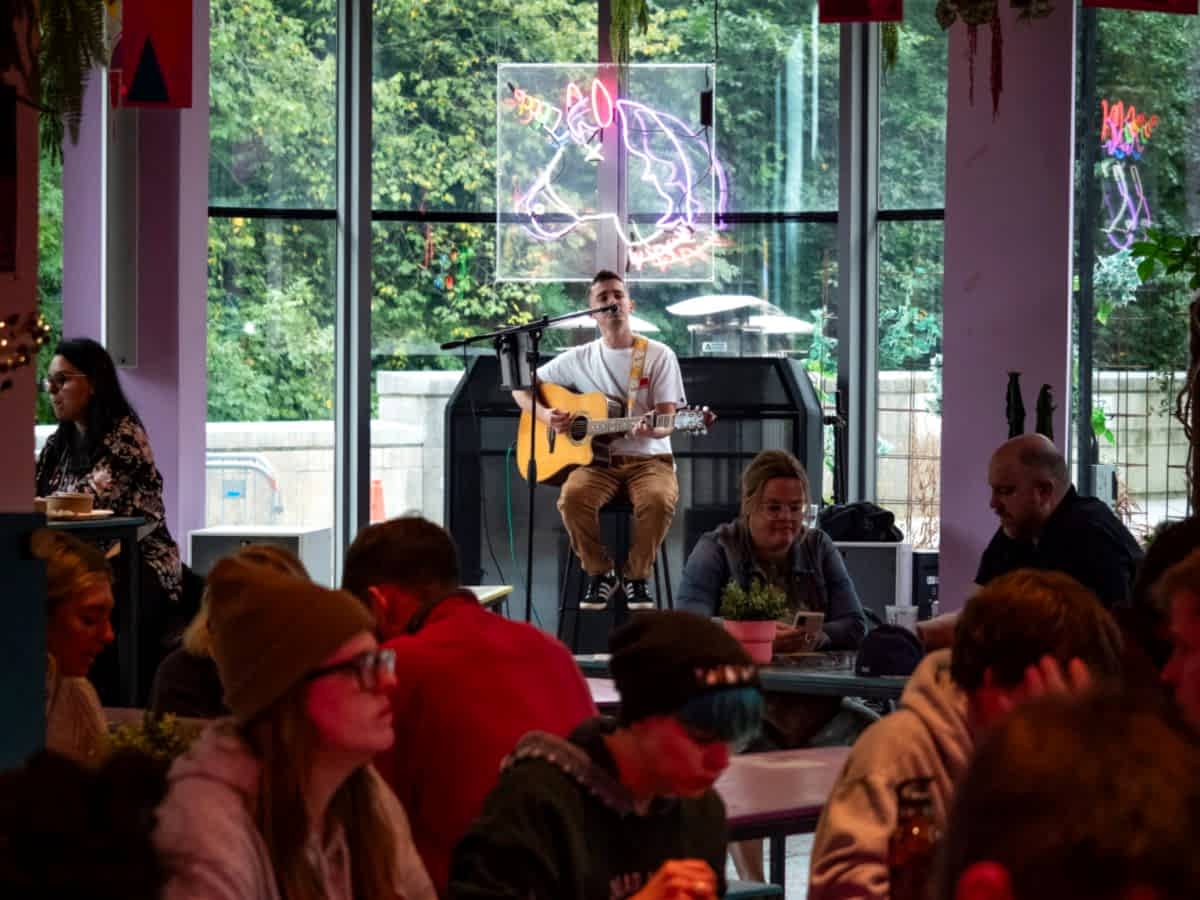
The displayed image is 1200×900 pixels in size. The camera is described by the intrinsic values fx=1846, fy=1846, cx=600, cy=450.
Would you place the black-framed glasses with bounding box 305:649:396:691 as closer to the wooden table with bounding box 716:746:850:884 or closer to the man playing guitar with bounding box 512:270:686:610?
the wooden table with bounding box 716:746:850:884

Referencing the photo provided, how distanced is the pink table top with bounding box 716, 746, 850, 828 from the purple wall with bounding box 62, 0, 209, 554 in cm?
582

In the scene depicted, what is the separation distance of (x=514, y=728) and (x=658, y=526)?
5918 millimetres

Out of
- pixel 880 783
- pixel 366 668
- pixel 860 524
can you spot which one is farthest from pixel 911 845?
pixel 860 524

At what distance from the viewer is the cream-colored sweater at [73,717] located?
10.7 feet

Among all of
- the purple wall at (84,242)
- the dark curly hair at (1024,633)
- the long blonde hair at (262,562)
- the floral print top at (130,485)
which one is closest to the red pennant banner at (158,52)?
the floral print top at (130,485)

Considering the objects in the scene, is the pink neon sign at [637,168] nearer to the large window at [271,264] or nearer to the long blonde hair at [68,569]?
the large window at [271,264]

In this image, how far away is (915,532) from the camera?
10.0 meters

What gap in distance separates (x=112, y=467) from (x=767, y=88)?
5.01 m

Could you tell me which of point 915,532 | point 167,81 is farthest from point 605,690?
point 915,532

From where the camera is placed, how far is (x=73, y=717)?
3.33 meters

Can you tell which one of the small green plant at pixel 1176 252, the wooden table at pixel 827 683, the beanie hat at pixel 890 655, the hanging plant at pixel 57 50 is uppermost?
the hanging plant at pixel 57 50

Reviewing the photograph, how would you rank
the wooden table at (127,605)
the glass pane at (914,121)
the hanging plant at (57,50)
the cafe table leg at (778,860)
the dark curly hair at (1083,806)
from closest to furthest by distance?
the dark curly hair at (1083,806), the hanging plant at (57,50), the cafe table leg at (778,860), the wooden table at (127,605), the glass pane at (914,121)

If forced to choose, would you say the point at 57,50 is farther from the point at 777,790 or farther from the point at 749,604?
the point at 749,604

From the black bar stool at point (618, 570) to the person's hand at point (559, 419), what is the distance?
0.43m
